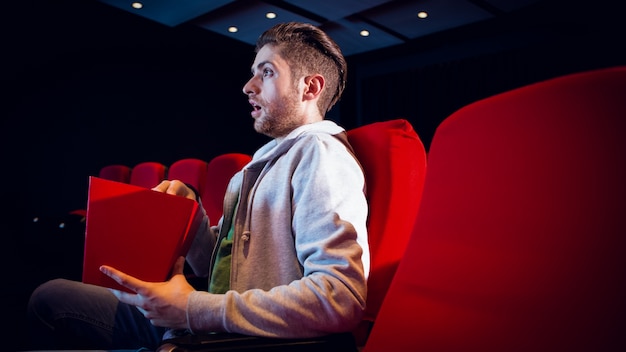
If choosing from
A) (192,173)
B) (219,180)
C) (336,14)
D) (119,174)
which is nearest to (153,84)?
(119,174)

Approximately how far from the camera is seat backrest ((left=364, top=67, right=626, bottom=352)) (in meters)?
0.47

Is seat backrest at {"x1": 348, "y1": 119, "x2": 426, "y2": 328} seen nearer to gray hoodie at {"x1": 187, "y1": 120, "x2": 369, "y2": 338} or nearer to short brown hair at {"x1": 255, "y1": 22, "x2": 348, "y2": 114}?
gray hoodie at {"x1": 187, "y1": 120, "x2": 369, "y2": 338}

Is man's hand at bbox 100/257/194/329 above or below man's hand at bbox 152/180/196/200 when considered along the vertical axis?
below

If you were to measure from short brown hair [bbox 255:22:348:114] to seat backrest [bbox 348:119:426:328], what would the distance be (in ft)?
1.11

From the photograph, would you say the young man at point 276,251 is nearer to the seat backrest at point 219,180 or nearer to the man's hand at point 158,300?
the man's hand at point 158,300

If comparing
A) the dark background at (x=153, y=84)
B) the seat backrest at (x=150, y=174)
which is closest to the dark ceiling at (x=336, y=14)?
the dark background at (x=153, y=84)

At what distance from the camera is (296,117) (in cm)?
124

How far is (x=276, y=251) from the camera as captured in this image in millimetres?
948

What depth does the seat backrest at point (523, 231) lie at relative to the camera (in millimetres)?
466

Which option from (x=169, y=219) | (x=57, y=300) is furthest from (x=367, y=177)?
(x=57, y=300)

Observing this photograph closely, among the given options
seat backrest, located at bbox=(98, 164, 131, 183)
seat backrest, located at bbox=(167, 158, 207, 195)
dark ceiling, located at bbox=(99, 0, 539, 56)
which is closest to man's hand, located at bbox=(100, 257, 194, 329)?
seat backrest, located at bbox=(167, 158, 207, 195)

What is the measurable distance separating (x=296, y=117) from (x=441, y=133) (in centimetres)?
63

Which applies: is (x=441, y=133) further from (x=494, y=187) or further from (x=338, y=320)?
(x=338, y=320)

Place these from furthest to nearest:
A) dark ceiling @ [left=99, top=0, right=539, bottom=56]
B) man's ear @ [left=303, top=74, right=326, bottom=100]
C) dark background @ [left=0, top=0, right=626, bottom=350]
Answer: dark ceiling @ [left=99, top=0, right=539, bottom=56] → dark background @ [left=0, top=0, right=626, bottom=350] → man's ear @ [left=303, top=74, right=326, bottom=100]
